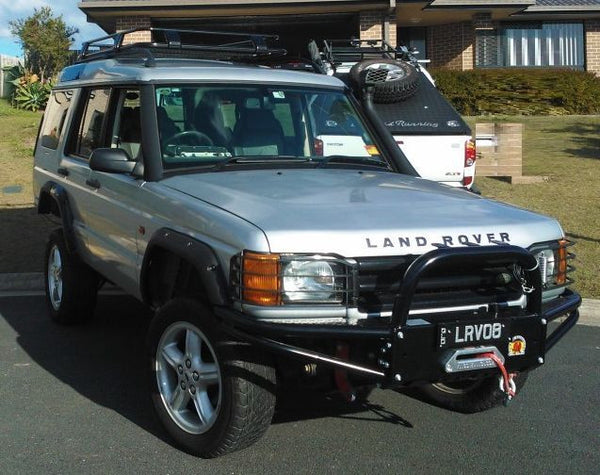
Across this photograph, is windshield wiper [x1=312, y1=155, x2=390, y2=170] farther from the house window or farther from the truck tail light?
the house window

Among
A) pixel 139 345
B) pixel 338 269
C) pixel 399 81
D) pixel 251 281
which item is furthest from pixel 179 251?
pixel 399 81

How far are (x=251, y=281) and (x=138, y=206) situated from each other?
1.40m

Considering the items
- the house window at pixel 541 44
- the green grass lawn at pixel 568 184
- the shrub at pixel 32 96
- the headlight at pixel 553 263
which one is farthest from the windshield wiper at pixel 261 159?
the house window at pixel 541 44

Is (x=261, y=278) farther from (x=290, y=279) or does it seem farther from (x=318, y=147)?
(x=318, y=147)

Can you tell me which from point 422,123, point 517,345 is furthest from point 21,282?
point 517,345

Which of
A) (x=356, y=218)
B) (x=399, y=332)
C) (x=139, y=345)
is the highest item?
(x=356, y=218)

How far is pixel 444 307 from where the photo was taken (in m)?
3.72

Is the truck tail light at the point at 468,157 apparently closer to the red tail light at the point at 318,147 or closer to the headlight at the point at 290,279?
the red tail light at the point at 318,147

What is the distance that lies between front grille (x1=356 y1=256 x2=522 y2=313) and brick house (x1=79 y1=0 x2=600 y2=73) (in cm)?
1692

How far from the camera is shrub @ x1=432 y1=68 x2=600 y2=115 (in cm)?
2094

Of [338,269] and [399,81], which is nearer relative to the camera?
[338,269]

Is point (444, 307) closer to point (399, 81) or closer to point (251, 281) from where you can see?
point (251, 281)

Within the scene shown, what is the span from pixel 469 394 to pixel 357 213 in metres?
1.58

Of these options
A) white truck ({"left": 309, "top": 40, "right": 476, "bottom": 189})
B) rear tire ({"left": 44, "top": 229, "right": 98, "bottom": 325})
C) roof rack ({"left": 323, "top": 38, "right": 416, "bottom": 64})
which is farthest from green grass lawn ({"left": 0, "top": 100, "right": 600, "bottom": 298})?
rear tire ({"left": 44, "top": 229, "right": 98, "bottom": 325})
